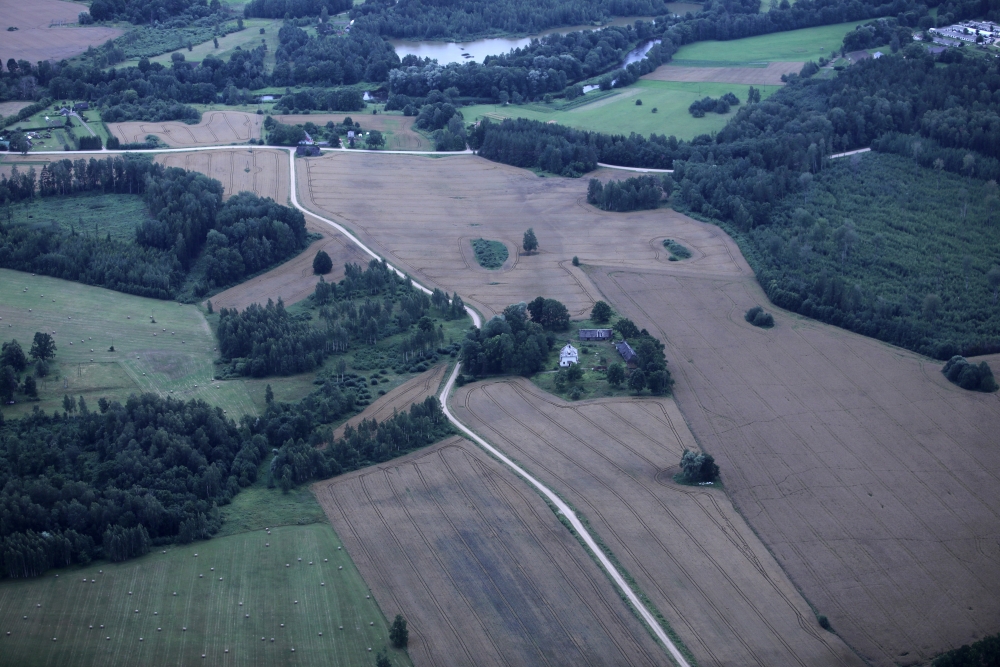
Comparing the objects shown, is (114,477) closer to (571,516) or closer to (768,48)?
(571,516)

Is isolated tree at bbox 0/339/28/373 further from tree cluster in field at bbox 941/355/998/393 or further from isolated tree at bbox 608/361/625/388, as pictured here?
tree cluster in field at bbox 941/355/998/393

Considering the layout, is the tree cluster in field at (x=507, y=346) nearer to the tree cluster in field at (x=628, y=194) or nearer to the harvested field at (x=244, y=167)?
the tree cluster in field at (x=628, y=194)

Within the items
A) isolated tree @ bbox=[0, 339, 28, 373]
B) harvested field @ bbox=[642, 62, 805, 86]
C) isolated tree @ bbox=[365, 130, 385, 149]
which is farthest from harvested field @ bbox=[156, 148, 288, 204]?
harvested field @ bbox=[642, 62, 805, 86]

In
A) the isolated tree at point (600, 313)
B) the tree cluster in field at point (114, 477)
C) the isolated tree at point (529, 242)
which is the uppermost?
the isolated tree at point (529, 242)

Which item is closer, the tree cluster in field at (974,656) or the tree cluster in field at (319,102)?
the tree cluster in field at (974,656)

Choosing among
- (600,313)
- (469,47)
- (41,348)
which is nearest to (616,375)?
(600,313)

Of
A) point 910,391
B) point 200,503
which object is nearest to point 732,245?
point 910,391

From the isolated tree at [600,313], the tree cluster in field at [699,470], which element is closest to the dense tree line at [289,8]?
the isolated tree at [600,313]
